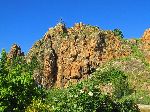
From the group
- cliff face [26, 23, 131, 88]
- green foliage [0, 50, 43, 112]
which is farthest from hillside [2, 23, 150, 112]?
green foliage [0, 50, 43, 112]

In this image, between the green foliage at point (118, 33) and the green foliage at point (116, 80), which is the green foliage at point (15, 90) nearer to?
the green foliage at point (116, 80)

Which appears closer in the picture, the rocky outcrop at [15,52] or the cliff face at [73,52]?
the cliff face at [73,52]

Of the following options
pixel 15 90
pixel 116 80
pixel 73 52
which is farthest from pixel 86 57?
pixel 15 90

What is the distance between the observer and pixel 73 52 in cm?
13025

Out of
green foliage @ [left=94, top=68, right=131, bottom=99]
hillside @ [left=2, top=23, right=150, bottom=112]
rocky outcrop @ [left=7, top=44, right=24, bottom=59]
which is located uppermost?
rocky outcrop @ [left=7, top=44, right=24, bottom=59]

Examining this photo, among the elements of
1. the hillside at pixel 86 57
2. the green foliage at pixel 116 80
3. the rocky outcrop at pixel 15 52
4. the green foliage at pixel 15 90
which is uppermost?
the rocky outcrop at pixel 15 52

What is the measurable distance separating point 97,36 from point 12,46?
31031 millimetres

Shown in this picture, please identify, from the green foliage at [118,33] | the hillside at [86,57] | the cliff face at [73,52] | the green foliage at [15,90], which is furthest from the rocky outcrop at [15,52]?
the green foliage at [15,90]

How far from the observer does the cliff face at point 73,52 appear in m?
129

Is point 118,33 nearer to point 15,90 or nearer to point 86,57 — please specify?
point 86,57

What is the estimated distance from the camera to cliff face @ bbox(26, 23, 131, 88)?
422ft

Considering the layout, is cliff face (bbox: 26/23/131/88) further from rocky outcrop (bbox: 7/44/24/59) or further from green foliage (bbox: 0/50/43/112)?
green foliage (bbox: 0/50/43/112)

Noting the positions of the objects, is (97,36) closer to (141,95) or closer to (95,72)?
(95,72)

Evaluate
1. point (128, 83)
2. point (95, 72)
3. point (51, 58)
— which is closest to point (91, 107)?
point (128, 83)
